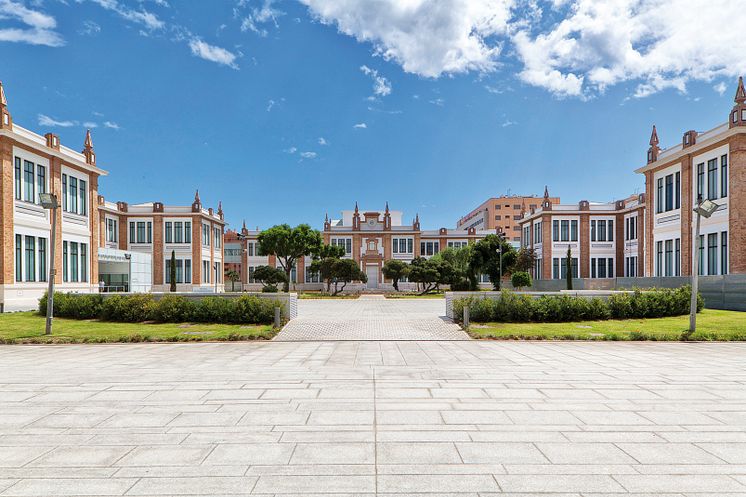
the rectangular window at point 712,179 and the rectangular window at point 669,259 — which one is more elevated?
the rectangular window at point 712,179

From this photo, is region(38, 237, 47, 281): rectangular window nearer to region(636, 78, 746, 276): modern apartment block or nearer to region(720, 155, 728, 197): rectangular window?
region(636, 78, 746, 276): modern apartment block

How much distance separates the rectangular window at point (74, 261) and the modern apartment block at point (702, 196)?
128ft

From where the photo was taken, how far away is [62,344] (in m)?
13.6

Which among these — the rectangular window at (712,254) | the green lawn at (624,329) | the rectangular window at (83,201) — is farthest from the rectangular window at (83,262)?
the rectangular window at (712,254)

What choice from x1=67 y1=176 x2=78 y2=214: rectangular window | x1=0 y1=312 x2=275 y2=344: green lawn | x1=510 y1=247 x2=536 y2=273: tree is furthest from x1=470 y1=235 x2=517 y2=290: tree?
x1=67 y1=176 x2=78 y2=214: rectangular window

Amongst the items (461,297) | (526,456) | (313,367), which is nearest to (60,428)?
(313,367)

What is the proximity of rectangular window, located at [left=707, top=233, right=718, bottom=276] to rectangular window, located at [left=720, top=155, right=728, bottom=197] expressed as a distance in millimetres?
2738

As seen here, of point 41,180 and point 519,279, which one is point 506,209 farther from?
point 41,180

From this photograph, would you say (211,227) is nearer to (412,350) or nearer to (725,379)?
(412,350)

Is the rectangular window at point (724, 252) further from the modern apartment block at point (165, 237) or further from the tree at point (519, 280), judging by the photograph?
the modern apartment block at point (165, 237)

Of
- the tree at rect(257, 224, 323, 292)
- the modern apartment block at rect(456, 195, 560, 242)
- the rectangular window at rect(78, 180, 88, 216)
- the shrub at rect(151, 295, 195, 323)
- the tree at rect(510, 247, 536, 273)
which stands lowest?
the shrub at rect(151, 295, 195, 323)

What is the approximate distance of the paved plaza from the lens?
4047 millimetres

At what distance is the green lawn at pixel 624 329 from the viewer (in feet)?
46.3

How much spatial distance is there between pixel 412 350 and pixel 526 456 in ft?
24.8
